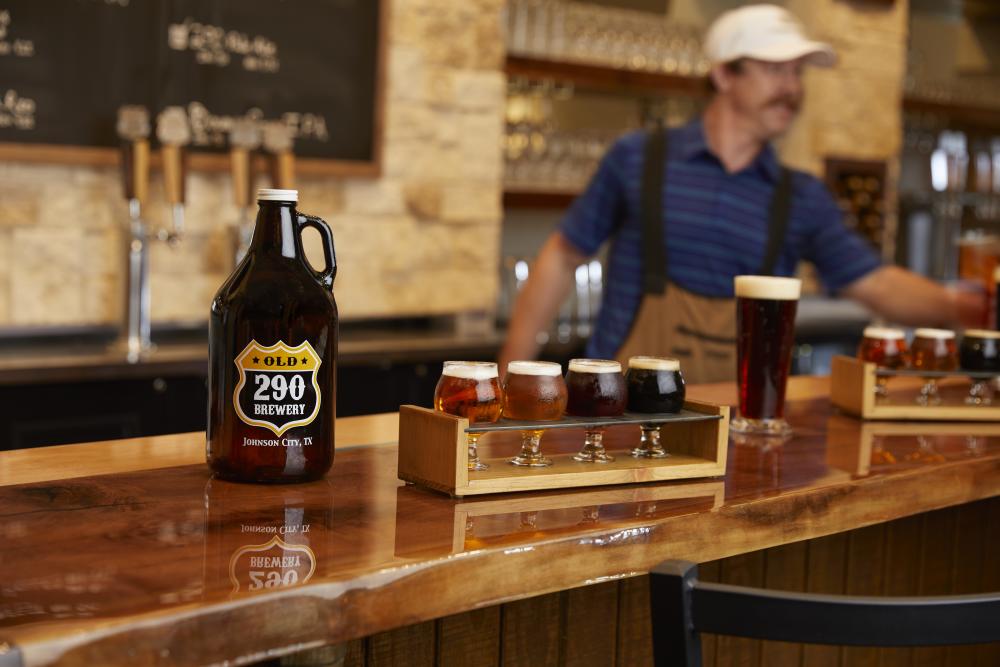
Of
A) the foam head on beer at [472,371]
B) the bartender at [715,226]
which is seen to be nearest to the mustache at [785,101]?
the bartender at [715,226]

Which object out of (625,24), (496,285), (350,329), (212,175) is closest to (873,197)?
(625,24)

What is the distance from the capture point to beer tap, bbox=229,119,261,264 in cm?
374

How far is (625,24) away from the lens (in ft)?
16.5

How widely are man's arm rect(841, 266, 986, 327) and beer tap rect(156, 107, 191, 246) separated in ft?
6.00

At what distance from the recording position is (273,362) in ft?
4.69

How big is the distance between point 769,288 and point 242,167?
2.15 metres

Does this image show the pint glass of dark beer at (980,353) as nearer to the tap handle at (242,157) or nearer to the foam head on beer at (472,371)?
the foam head on beer at (472,371)

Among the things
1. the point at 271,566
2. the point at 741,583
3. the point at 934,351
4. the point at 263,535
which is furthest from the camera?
the point at 934,351

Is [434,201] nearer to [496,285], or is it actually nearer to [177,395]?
[496,285]

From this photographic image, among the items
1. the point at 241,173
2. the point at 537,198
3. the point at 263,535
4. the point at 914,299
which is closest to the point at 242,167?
the point at 241,173

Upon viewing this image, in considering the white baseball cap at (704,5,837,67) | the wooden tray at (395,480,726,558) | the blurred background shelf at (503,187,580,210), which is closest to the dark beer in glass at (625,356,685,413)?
the wooden tray at (395,480,726,558)

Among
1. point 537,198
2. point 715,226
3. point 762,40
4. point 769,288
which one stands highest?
point 762,40

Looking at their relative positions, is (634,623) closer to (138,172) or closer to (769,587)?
(769,587)

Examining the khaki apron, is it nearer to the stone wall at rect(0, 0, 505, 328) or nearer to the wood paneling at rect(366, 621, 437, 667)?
the stone wall at rect(0, 0, 505, 328)
